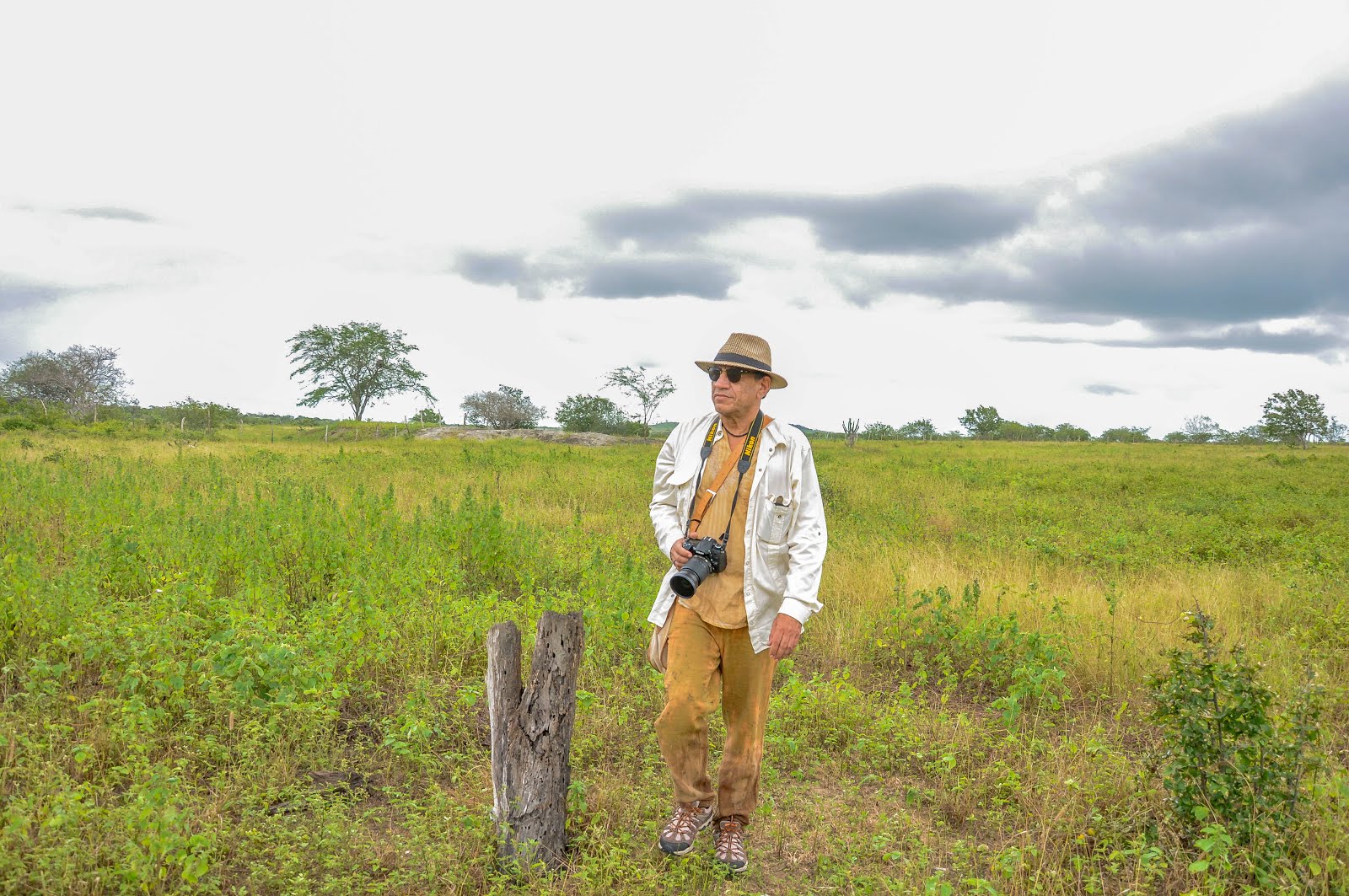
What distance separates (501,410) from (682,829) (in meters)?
61.8

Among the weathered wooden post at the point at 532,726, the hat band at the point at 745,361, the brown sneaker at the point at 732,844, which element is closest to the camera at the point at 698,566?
the weathered wooden post at the point at 532,726

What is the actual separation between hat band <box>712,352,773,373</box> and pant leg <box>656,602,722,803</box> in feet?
3.71

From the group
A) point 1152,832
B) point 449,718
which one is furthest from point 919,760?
point 449,718

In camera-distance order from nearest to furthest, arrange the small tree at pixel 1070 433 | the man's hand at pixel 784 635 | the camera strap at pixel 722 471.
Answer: the man's hand at pixel 784 635, the camera strap at pixel 722 471, the small tree at pixel 1070 433

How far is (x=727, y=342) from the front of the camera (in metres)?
3.71

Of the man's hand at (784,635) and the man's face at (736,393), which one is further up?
the man's face at (736,393)

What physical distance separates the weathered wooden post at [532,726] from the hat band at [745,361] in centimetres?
137

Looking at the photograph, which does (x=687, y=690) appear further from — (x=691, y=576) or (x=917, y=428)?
(x=917, y=428)

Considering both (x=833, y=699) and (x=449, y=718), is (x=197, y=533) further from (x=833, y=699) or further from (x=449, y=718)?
(x=833, y=699)

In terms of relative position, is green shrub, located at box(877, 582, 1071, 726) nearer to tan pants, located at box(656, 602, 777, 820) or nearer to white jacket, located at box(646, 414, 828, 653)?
tan pants, located at box(656, 602, 777, 820)

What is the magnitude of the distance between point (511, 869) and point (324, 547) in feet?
16.9

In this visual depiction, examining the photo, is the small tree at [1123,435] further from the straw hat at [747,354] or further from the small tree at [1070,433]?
the straw hat at [747,354]

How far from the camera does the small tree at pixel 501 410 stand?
63459 mm

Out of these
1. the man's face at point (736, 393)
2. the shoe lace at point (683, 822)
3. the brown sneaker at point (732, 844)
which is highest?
the man's face at point (736, 393)
